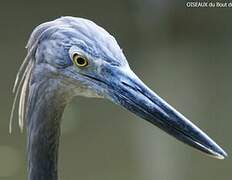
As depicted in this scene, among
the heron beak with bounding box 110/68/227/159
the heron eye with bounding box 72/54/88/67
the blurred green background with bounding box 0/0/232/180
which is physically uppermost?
the blurred green background with bounding box 0/0/232/180

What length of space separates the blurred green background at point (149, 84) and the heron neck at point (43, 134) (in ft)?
9.34

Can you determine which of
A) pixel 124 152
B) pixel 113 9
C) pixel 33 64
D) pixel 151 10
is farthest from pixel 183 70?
pixel 33 64

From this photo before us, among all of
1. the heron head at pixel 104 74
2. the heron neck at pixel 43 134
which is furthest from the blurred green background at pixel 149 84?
the heron head at pixel 104 74

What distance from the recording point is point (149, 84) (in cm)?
602

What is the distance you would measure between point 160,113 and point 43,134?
39cm

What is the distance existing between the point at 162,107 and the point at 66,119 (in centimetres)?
408

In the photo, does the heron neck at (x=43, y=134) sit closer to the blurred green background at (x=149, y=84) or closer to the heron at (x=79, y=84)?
the heron at (x=79, y=84)

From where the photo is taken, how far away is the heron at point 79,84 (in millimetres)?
1765

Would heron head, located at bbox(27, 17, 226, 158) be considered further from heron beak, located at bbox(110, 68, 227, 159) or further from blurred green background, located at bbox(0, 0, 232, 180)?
blurred green background, located at bbox(0, 0, 232, 180)

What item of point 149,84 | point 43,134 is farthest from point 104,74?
point 149,84

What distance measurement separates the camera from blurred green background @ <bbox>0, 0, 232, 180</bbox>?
5098 millimetres

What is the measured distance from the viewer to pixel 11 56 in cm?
654

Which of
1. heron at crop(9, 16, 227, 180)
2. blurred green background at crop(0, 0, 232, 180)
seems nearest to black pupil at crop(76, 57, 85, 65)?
heron at crop(9, 16, 227, 180)

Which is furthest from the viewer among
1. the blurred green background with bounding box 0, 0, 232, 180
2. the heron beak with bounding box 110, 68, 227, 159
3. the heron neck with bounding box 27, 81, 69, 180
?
the blurred green background with bounding box 0, 0, 232, 180
